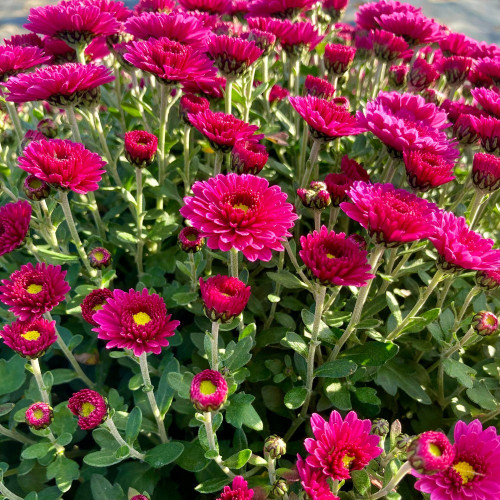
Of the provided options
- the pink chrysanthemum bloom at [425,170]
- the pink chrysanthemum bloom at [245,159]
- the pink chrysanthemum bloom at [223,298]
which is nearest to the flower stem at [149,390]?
the pink chrysanthemum bloom at [223,298]

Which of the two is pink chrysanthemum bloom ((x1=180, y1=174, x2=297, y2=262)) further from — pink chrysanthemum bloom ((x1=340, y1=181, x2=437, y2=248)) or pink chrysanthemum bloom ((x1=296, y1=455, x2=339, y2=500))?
pink chrysanthemum bloom ((x1=296, y1=455, x2=339, y2=500))

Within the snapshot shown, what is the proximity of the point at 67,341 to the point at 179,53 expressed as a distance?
1.02 meters

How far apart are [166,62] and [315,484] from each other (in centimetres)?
119

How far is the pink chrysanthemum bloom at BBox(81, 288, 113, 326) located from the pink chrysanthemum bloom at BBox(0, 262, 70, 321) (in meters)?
0.08

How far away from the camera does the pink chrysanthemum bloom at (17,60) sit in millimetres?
1605

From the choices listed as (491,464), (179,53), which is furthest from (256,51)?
(491,464)

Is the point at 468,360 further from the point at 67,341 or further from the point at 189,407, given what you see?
the point at 67,341

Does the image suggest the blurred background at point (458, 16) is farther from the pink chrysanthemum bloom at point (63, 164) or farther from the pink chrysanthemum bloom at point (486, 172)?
the pink chrysanthemum bloom at point (63, 164)

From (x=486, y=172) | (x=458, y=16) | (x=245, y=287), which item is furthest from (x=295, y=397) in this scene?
(x=458, y=16)

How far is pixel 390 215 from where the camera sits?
106 cm

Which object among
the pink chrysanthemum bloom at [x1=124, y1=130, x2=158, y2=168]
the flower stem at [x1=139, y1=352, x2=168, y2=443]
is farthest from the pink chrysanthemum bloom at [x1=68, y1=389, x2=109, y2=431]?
the pink chrysanthemum bloom at [x1=124, y1=130, x2=158, y2=168]

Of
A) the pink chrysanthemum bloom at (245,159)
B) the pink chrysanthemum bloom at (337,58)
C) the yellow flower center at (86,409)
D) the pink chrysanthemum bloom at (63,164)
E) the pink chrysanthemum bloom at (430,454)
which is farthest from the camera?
the pink chrysanthemum bloom at (337,58)

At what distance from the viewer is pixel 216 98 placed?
194 centimetres

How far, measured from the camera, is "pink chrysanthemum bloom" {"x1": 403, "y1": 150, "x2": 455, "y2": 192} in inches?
49.6
